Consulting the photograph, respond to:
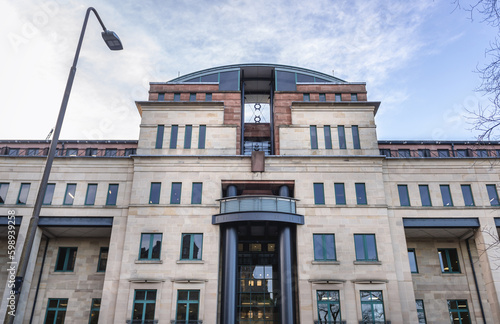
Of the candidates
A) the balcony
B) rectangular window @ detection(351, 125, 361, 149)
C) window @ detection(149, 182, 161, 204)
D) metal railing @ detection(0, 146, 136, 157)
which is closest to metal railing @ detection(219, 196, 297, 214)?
the balcony

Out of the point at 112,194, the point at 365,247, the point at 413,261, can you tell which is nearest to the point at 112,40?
the point at 112,194

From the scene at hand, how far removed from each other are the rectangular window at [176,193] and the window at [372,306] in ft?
57.0

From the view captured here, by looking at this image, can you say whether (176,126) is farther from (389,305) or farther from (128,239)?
(389,305)

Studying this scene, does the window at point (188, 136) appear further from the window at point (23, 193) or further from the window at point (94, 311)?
the window at point (94, 311)

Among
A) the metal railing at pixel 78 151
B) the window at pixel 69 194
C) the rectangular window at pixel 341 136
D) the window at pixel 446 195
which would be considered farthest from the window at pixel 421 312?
the window at pixel 69 194

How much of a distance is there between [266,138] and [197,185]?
39.3 ft

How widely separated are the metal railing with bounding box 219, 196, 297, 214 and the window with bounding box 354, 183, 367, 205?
20.1 ft

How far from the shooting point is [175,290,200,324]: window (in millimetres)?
28844

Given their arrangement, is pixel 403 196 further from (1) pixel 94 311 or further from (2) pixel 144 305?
(1) pixel 94 311

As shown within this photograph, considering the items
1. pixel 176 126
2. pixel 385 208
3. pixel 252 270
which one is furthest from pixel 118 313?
pixel 385 208

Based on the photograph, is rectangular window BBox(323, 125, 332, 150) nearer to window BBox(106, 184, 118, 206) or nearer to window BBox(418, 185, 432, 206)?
window BBox(418, 185, 432, 206)

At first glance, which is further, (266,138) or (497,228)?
(266,138)

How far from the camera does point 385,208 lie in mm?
32312

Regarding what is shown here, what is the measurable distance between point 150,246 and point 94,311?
923cm
